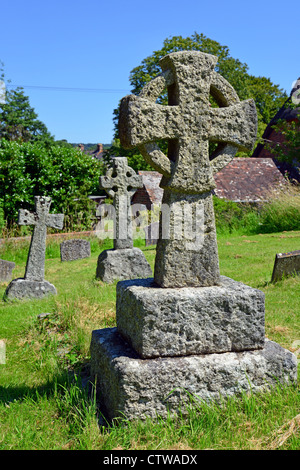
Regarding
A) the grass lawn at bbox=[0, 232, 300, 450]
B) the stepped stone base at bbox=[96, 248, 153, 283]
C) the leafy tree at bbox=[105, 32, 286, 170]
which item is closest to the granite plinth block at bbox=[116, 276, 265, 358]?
the grass lawn at bbox=[0, 232, 300, 450]

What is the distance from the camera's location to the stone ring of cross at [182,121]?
3.11 meters

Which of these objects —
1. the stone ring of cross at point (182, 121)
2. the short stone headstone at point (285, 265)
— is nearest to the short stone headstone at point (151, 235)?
the short stone headstone at point (285, 265)

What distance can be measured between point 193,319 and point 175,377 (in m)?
0.42

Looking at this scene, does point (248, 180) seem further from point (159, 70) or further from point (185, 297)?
point (185, 297)

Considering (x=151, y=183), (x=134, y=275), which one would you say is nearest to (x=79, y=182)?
(x=151, y=183)

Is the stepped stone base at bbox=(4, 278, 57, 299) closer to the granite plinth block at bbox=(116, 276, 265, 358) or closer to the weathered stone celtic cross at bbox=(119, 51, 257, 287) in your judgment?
the granite plinth block at bbox=(116, 276, 265, 358)

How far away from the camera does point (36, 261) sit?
8031mm

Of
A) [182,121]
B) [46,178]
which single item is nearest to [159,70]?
[46,178]

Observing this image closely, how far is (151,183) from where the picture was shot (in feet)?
65.5

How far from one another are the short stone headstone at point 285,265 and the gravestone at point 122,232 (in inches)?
113

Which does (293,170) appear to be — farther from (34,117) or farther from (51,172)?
(34,117)

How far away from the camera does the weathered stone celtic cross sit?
10.3ft

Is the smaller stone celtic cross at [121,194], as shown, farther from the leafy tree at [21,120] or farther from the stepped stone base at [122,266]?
the leafy tree at [21,120]

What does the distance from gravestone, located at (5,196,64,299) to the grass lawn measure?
0.49 metres
